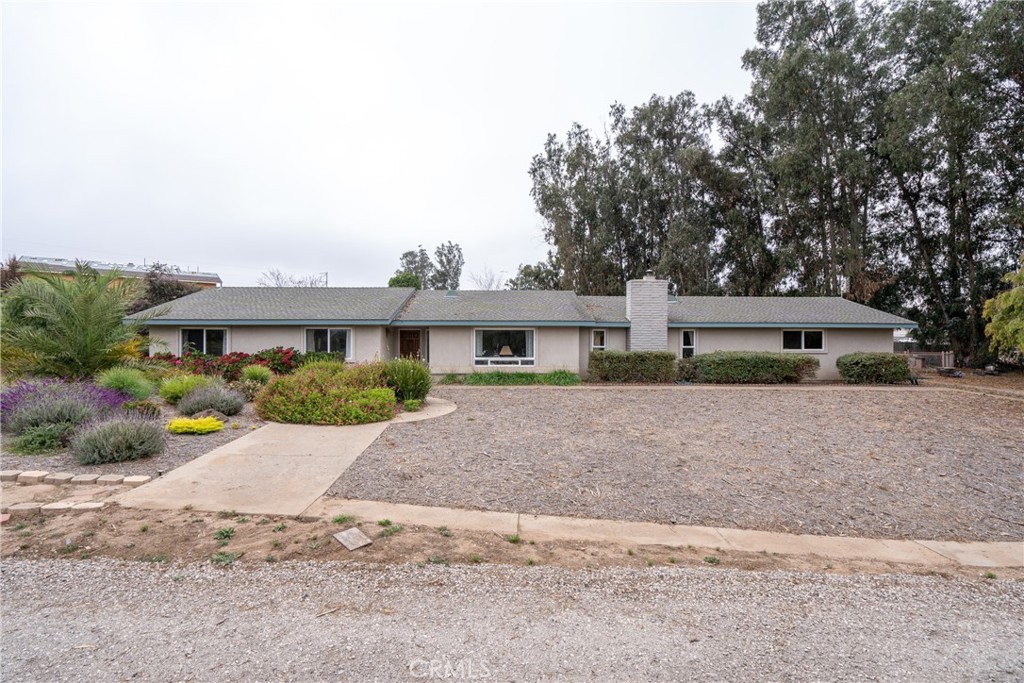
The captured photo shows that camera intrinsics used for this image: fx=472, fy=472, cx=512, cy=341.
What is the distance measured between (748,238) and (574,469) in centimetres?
2754

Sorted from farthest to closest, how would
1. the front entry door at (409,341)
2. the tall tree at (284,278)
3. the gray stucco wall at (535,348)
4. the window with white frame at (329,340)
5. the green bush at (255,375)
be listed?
the tall tree at (284,278) → the front entry door at (409,341) → the gray stucco wall at (535,348) → the window with white frame at (329,340) → the green bush at (255,375)

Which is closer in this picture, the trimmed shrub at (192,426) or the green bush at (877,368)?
the trimmed shrub at (192,426)

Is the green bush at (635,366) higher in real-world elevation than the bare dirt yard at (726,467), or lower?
higher

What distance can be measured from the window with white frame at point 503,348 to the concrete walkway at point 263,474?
9.56m

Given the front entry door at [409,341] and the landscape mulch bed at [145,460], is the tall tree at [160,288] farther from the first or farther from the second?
the landscape mulch bed at [145,460]

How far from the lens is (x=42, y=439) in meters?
6.36

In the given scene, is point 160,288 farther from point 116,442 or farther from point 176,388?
point 116,442

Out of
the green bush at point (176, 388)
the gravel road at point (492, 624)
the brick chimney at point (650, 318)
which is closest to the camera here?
the gravel road at point (492, 624)

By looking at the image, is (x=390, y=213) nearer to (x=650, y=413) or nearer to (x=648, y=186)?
(x=648, y=186)

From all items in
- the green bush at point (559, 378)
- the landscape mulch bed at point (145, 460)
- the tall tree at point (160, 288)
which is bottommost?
the landscape mulch bed at point (145, 460)

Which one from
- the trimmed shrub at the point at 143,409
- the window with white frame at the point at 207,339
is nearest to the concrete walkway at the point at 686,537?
the trimmed shrub at the point at 143,409

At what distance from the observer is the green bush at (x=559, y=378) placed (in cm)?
1633

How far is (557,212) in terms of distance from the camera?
1254 inches

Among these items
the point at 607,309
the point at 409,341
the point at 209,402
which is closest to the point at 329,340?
the point at 409,341
